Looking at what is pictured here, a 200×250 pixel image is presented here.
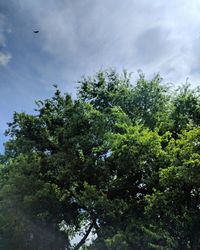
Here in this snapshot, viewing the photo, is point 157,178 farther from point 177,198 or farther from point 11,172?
point 11,172

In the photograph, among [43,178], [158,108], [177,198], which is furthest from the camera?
[158,108]

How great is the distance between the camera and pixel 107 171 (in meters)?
22.6

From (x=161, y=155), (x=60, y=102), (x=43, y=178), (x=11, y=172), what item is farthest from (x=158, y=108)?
(x=11, y=172)

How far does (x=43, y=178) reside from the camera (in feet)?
75.7

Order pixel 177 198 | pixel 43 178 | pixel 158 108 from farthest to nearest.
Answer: pixel 158 108 < pixel 43 178 < pixel 177 198

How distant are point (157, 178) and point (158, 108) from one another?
6.39 meters

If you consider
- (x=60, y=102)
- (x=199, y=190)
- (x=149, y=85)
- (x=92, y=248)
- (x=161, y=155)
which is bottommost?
(x=92, y=248)

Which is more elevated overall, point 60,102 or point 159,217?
point 60,102

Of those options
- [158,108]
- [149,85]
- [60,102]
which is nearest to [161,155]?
[158,108]

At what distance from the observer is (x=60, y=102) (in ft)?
87.4

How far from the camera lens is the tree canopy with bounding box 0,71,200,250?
19453 mm

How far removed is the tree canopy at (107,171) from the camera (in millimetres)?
19453

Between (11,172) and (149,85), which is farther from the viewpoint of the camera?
(149,85)

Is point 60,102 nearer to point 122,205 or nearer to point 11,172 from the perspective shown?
point 11,172
